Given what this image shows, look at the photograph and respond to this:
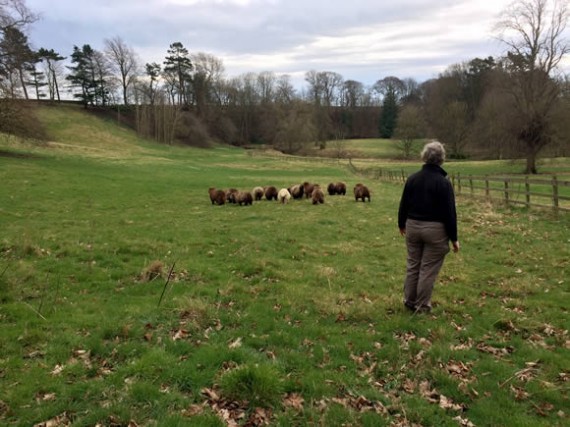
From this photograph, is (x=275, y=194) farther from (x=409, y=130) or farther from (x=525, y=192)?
(x=409, y=130)

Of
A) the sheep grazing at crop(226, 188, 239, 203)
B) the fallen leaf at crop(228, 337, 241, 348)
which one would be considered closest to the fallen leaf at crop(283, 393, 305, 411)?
the fallen leaf at crop(228, 337, 241, 348)

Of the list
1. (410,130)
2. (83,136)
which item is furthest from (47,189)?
(410,130)

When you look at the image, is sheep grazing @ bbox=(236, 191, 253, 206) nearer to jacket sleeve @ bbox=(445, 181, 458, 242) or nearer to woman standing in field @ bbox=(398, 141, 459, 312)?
woman standing in field @ bbox=(398, 141, 459, 312)

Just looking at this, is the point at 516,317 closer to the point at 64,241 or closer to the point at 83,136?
the point at 64,241

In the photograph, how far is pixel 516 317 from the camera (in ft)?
22.5

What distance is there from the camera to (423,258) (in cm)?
680

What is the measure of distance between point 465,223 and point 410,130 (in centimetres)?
6800

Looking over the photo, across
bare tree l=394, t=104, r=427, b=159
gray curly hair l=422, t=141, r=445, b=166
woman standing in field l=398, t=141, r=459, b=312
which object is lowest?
woman standing in field l=398, t=141, r=459, b=312

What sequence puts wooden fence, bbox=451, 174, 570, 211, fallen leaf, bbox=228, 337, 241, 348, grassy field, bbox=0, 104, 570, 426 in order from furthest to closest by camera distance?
wooden fence, bbox=451, 174, 570, 211 < fallen leaf, bbox=228, 337, 241, 348 < grassy field, bbox=0, 104, 570, 426

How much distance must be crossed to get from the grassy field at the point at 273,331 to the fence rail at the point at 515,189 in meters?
3.86

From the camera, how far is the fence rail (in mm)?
16822

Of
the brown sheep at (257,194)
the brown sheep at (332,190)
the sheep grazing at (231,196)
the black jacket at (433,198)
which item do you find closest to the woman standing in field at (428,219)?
the black jacket at (433,198)

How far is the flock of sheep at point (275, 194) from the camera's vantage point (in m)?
21.5

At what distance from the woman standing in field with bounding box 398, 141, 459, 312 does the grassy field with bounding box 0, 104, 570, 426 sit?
699mm
